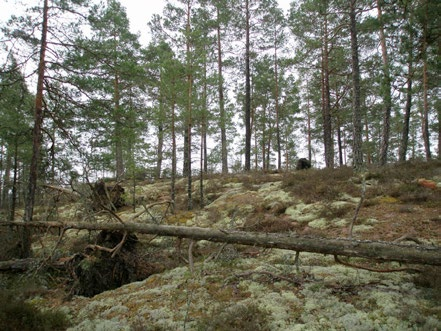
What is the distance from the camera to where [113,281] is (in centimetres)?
539

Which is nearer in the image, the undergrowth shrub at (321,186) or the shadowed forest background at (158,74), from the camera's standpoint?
the shadowed forest background at (158,74)

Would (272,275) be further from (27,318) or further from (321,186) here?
(321,186)

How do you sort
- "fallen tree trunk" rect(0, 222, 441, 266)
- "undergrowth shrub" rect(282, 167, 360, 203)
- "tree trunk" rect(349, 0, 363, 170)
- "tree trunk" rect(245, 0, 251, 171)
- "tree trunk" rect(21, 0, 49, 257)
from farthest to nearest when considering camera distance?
1. "tree trunk" rect(245, 0, 251, 171)
2. "tree trunk" rect(349, 0, 363, 170)
3. "undergrowth shrub" rect(282, 167, 360, 203)
4. "tree trunk" rect(21, 0, 49, 257)
5. "fallen tree trunk" rect(0, 222, 441, 266)

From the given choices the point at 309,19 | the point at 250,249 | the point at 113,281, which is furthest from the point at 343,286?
the point at 309,19

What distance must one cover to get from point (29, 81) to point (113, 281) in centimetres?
636

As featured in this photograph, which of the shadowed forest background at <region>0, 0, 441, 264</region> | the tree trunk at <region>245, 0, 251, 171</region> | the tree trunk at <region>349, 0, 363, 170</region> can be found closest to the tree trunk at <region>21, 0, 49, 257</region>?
the shadowed forest background at <region>0, 0, 441, 264</region>

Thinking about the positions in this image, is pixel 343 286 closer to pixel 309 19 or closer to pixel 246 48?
pixel 309 19

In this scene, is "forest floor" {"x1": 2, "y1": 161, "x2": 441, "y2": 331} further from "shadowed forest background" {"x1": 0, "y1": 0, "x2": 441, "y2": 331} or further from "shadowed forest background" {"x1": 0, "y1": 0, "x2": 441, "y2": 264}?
"shadowed forest background" {"x1": 0, "y1": 0, "x2": 441, "y2": 264}

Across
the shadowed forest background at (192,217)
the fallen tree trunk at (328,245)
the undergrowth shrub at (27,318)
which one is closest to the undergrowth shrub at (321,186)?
the shadowed forest background at (192,217)

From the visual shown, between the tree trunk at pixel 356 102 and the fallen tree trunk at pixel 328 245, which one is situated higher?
the tree trunk at pixel 356 102

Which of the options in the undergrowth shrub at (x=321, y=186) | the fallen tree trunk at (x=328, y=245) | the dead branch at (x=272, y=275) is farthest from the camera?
the undergrowth shrub at (x=321, y=186)

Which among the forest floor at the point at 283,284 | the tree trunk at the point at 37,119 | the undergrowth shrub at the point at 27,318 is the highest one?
the tree trunk at the point at 37,119

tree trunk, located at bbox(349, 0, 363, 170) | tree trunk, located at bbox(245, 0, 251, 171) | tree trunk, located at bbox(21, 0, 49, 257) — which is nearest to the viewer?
tree trunk, located at bbox(21, 0, 49, 257)

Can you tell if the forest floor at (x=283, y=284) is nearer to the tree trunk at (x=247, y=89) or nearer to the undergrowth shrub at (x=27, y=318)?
the undergrowth shrub at (x=27, y=318)
